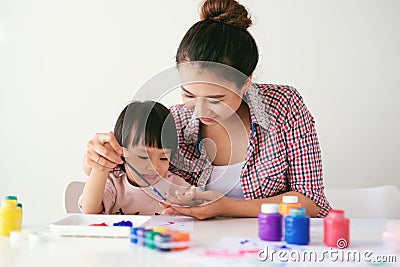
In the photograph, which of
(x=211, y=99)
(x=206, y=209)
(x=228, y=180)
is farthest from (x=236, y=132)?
(x=206, y=209)

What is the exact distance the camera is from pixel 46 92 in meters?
2.39

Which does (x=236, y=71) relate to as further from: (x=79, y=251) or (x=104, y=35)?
(x=104, y=35)

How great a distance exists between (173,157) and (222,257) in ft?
2.40

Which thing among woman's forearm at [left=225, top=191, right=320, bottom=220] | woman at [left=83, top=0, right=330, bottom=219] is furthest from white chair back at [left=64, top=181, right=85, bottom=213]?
woman's forearm at [left=225, top=191, right=320, bottom=220]

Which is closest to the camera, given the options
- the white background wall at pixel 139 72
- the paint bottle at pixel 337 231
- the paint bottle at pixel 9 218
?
the paint bottle at pixel 337 231

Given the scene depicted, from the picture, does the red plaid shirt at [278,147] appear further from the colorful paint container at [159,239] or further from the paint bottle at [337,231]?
the colorful paint container at [159,239]

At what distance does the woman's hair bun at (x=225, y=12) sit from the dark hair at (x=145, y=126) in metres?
0.28

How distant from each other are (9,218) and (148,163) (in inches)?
17.6

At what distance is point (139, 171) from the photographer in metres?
1.43

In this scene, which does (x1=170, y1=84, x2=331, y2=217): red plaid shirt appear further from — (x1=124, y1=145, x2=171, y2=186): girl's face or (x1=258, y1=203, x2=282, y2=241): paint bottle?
(x1=258, y1=203, x2=282, y2=241): paint bottle

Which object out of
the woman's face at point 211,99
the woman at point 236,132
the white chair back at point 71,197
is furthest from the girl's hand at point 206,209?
the white chair back at point 71,197

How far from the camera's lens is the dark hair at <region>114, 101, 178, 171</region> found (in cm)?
140

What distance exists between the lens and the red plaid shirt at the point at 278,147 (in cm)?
146

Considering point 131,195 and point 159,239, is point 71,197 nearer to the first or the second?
point 131,195
